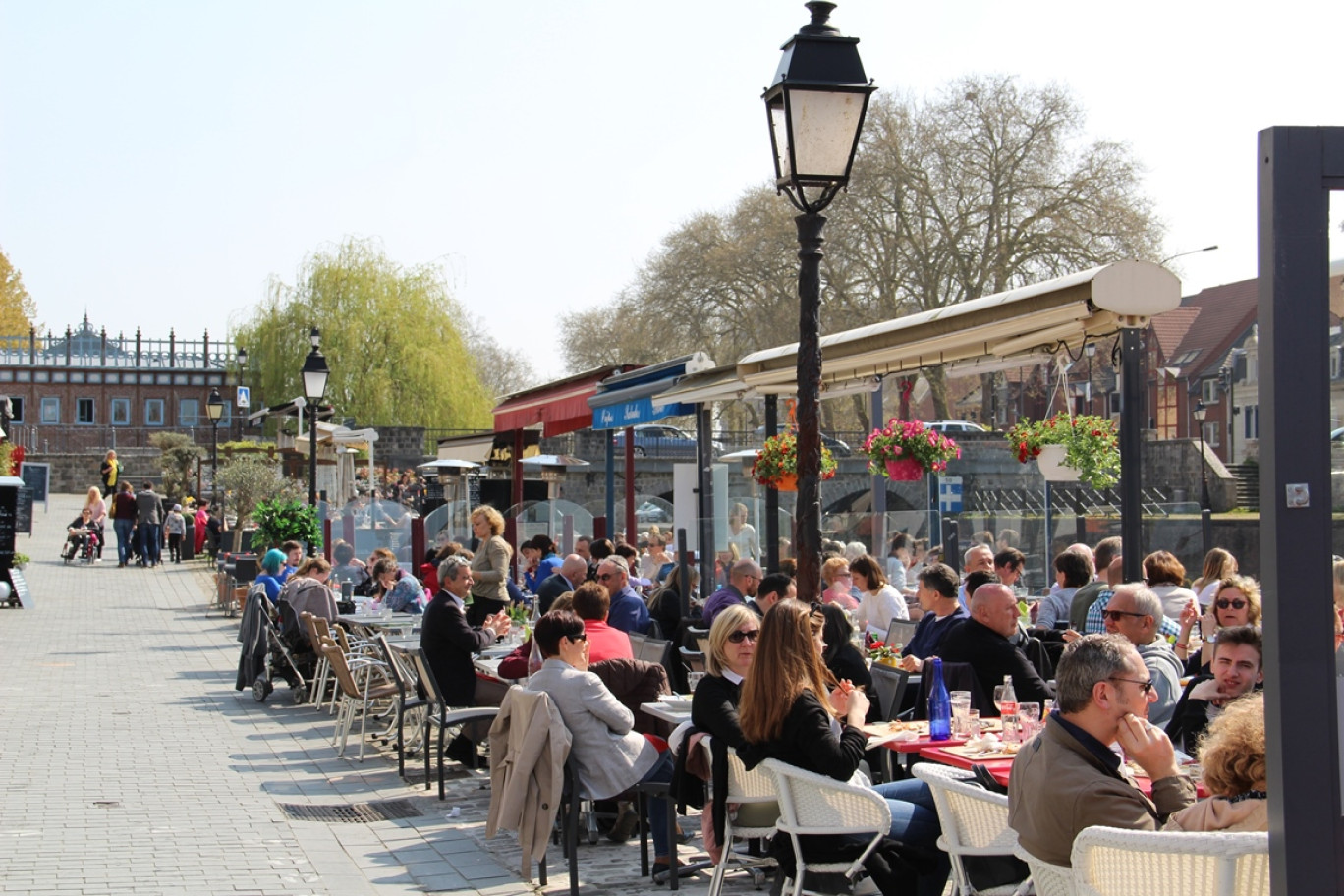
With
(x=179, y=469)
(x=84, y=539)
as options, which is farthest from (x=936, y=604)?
(x=179, y=469)

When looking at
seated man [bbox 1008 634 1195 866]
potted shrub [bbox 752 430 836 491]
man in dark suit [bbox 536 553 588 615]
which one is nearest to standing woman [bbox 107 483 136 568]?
potted shrub [bbox 752 430 836 491]

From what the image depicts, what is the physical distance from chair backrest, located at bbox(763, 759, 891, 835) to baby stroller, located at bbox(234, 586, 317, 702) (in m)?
9.03

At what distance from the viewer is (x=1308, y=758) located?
2.76 m

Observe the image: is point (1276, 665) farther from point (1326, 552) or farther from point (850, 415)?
point (850, 415)

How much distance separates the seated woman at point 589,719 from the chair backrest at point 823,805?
5.02 ft

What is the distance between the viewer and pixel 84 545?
107 feet

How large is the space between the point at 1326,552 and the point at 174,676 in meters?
14.4

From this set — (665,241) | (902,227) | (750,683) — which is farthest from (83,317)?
(750,683)

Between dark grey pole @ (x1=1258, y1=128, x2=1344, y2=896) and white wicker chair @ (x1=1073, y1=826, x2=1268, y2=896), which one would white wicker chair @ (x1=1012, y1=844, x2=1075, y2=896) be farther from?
dark grey pole @ (x1=1258, y1=128, x2=1344, y2=896)

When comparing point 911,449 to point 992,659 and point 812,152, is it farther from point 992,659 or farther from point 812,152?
point 812,152

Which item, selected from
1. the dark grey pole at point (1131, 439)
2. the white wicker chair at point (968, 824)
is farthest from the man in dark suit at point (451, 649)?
the white wicker chair at point (968, 824)

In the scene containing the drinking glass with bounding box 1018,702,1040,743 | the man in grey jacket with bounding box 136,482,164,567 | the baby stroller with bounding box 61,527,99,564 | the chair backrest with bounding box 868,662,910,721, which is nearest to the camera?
the drinking glass with bounding box 1018,702,1040,743

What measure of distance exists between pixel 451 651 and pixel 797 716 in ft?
14.8

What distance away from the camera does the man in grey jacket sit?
31.5 metres
